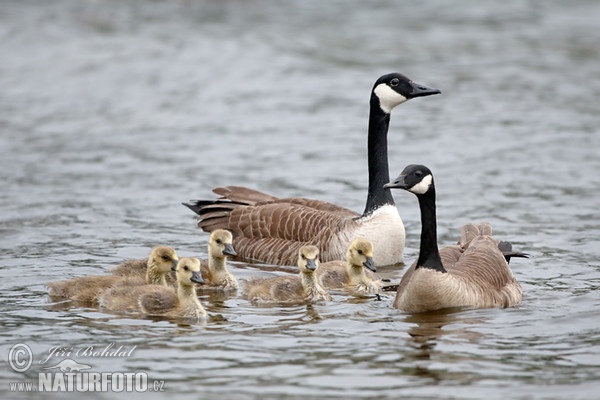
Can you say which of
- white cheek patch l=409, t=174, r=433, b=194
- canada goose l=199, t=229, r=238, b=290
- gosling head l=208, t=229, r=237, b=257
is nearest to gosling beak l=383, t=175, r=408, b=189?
white cheek patch l=409, t=174, r=433, b=194

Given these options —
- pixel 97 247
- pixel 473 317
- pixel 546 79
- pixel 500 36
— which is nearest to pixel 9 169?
pixel 97 247

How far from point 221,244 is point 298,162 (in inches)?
316

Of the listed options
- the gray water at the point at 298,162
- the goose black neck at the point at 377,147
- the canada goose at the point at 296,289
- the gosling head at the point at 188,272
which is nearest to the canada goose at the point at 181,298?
the gosling head at the point at 188,272

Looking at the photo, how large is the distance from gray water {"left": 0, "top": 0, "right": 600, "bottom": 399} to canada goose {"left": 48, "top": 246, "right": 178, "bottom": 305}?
185 mm

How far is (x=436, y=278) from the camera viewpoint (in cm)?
1038

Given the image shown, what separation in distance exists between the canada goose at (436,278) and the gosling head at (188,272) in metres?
1.89

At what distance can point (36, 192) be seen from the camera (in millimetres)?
16922

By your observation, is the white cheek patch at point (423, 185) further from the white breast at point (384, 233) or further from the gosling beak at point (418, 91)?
the gosling beak at point (418, 91)

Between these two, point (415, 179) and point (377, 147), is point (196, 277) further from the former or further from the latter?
point (377, 147)

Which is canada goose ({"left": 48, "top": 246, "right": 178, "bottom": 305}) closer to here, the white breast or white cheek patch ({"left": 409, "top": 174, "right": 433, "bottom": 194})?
white cheek patch ({"left": 409, "top": 174, "right": 433, "bottom": 194})

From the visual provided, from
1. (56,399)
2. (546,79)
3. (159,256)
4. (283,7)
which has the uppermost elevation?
(283,7)

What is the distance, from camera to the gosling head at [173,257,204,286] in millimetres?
10102

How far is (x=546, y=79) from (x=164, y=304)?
1664cm

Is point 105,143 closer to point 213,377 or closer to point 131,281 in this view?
point 131,281
